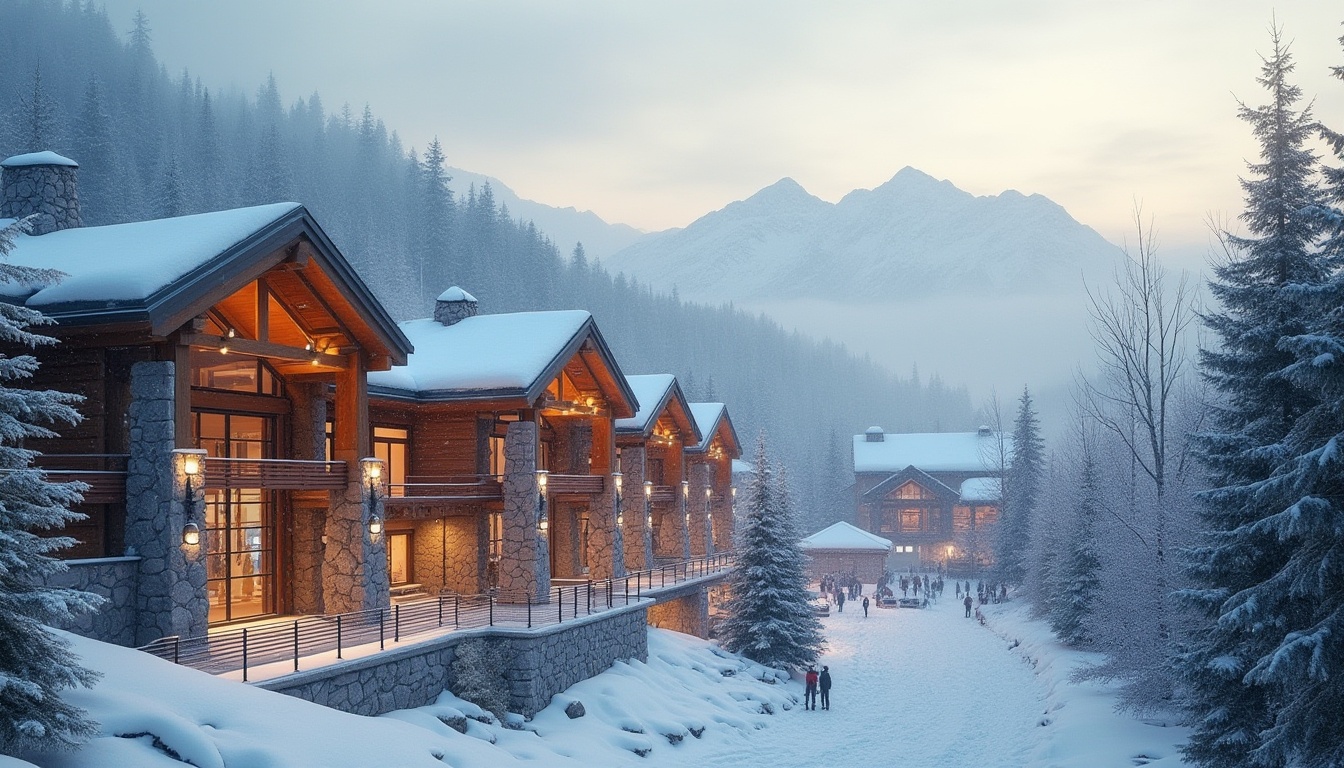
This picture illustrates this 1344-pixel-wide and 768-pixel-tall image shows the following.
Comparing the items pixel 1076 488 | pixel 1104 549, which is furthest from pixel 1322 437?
pixel 1076 488

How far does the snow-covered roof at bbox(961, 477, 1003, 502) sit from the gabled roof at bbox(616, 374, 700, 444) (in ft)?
140

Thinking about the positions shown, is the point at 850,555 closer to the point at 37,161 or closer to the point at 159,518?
the point at 37,161

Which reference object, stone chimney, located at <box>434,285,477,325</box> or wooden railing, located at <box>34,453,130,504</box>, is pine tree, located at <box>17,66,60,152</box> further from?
wooden railing, located at <box>34,453,130,504</box>

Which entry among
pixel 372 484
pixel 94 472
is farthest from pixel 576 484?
pixel 94 472

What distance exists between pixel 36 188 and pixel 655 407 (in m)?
23.0

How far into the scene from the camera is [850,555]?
70125 millimetres

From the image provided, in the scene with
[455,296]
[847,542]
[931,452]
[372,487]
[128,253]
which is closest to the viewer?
[128,253]

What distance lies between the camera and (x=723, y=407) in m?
50.7

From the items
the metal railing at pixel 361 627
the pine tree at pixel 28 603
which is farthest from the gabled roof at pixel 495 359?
the pine tree at pixel 28 603

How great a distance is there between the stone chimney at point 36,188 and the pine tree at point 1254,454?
22.6 meters

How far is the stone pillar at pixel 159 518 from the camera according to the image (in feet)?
56.0

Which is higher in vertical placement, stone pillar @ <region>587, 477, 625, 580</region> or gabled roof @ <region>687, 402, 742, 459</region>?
gabled roof @ <region>687, 402, 742, 459</region>

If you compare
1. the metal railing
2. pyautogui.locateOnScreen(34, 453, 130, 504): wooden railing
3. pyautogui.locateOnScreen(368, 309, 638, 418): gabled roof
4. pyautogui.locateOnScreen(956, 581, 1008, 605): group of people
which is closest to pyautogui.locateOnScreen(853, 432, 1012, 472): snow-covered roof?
pyautogui.locateOnScreen(956, 581, 1008, 605): group of people

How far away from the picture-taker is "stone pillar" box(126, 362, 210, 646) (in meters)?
17.1
